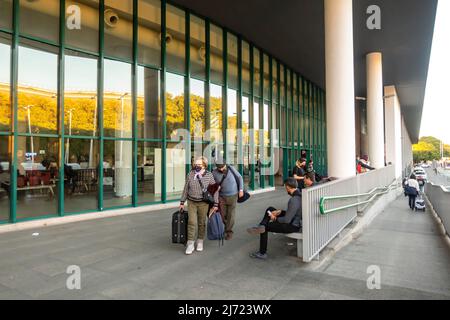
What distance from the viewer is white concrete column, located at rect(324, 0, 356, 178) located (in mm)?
9812

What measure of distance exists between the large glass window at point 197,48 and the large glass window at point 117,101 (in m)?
3.12

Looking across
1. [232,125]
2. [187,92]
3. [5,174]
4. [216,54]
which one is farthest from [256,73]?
[5,174]

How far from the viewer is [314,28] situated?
1462cm

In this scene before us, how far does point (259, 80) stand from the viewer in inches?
680

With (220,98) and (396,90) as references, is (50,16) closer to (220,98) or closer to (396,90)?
(220,98)

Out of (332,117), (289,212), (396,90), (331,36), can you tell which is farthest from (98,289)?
(396,90)

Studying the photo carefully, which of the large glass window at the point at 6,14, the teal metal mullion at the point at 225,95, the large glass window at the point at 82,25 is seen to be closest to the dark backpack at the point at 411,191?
the teal metal mullion at the point at 225,95

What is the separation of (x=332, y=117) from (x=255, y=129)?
682 centimetres

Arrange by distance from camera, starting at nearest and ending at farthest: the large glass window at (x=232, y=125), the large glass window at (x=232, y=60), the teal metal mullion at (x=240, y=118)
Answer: the large glass window at (x=232, y=125) → the large glass window at (x=232, y=60) → the teal metal mullion at (x=240, y=118)

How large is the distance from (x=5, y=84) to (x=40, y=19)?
203 cm

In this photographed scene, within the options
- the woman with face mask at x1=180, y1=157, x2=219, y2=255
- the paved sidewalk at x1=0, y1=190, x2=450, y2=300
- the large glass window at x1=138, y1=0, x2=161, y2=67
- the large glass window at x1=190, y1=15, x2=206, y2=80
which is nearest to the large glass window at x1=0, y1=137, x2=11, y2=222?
the paved sidewalk at x1=0, y1=190, x2=450, y2=300

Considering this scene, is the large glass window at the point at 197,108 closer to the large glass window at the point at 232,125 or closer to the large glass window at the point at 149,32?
the large glass window at the point at 232,125

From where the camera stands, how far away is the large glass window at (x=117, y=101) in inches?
389

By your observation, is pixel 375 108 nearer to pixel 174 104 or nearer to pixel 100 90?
pixel 174 104
